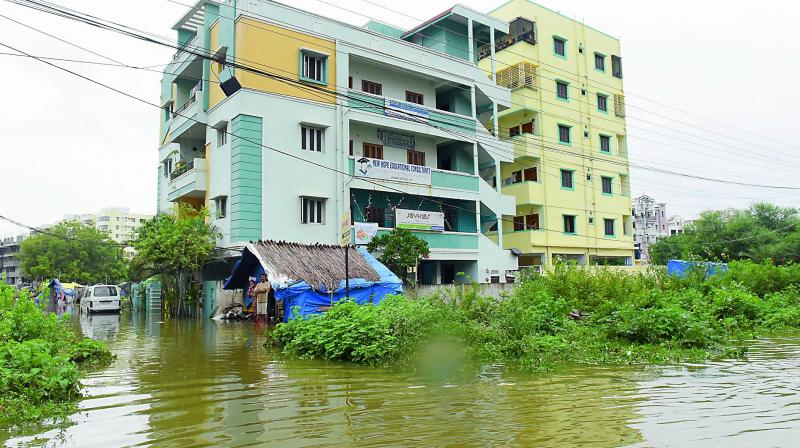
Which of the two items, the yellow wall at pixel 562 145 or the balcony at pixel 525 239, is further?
the yellow wall at pixel 562 145

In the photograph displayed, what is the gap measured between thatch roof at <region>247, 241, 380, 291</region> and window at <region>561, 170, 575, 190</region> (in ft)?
61.2

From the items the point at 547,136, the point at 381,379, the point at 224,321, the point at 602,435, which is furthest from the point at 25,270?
the point at 602,435

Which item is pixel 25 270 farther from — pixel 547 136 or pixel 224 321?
pixel 547 136

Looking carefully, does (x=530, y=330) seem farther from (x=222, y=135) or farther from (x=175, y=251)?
(x=222, y=135)

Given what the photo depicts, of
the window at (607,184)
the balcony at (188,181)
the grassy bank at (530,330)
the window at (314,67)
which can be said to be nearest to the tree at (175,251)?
the balcony at (188,181)

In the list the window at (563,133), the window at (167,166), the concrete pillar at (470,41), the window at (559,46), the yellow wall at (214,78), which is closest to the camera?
the yellow wall at (214,78)

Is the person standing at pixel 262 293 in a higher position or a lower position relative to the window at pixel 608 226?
lower

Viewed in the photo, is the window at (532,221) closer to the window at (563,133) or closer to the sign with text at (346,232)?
the window at (563,133)

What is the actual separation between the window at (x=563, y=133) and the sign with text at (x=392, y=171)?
39.5ft

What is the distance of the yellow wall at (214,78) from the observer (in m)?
24.8

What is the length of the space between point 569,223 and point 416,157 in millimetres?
11957

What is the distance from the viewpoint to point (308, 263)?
19.2 metres

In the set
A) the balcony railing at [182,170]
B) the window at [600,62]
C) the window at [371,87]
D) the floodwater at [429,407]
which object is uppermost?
the window at [600,62]

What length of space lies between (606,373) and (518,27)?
1173 inches
